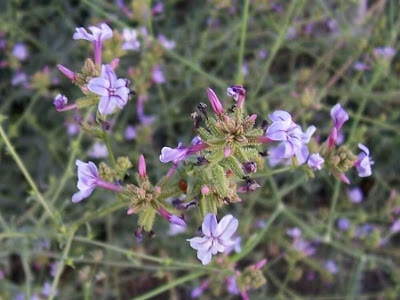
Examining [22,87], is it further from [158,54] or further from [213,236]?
[213,236]

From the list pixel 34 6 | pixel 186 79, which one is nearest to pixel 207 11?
pixel 186 79

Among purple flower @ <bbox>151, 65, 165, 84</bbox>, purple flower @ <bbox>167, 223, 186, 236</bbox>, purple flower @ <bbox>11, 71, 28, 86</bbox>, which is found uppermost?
purple flower @ <bbox>151, 65, 165, 84</bbox>

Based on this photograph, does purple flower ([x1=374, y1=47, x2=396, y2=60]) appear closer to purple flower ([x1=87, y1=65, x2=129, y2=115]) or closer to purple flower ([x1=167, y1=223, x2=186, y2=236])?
purple flower ([x1=167, y1=223, x2=186, y2=236])

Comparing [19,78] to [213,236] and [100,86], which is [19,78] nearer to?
[100,86]

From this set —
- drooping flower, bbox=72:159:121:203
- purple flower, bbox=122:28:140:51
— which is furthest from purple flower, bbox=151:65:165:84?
drooping flower, bbox=72:159:121:203

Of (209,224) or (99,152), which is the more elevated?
(209,224)

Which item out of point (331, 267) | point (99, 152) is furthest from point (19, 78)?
point (331, 267)

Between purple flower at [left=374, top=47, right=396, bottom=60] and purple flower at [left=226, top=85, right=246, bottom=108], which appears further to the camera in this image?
purple flower at [left=374, top=47, right=396, bottom=60]

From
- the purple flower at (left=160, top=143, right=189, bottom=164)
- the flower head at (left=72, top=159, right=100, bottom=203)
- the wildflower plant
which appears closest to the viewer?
the purple flower at (left=160, top=143, right=189, bottom=164)
